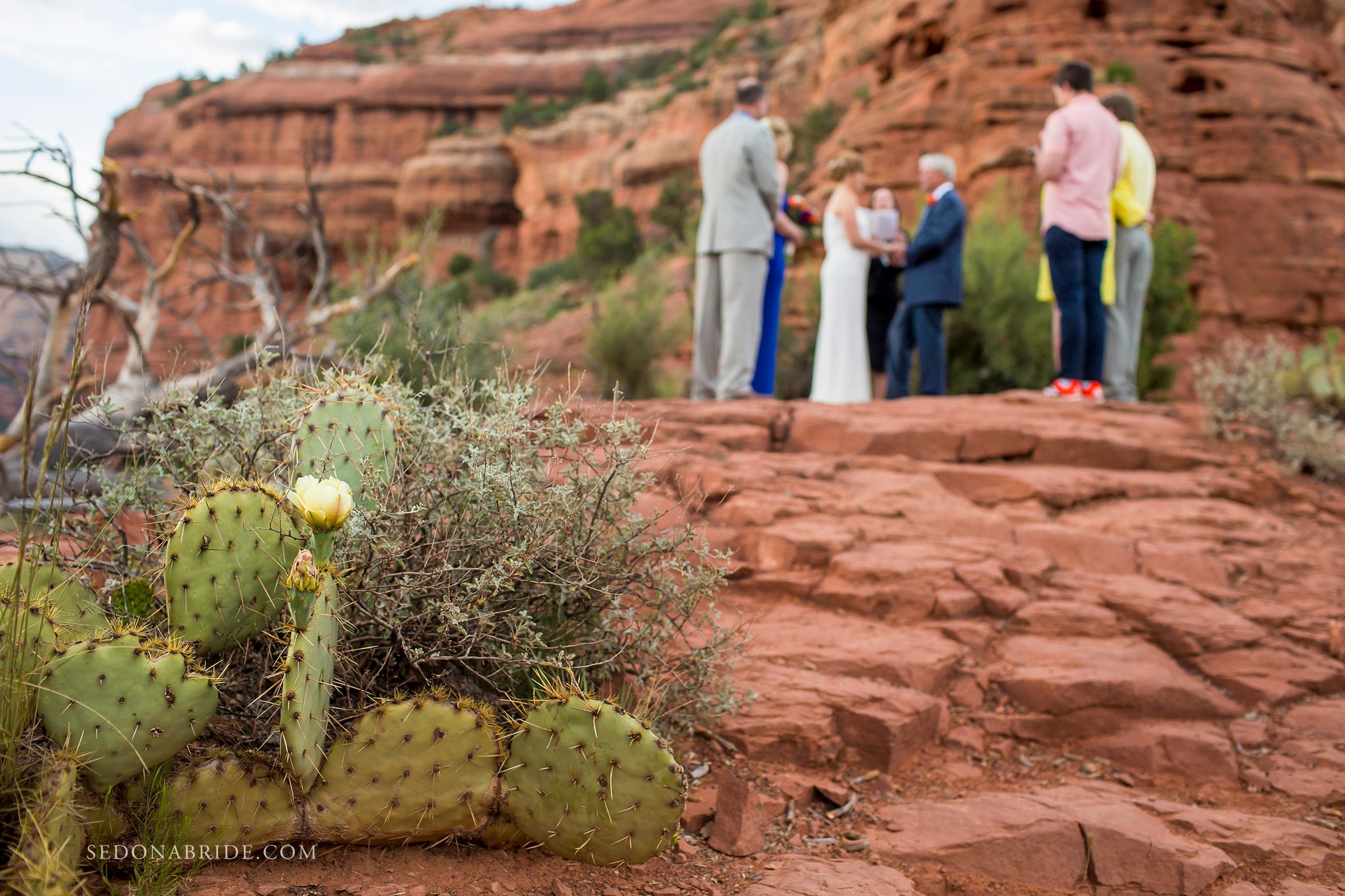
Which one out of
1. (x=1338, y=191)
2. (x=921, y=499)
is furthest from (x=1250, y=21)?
(x=921, y=499)

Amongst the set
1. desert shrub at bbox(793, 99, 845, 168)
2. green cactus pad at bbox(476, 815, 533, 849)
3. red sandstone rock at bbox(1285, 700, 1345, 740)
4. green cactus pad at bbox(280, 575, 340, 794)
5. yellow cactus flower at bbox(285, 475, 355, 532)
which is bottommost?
red sandstone rock at bbox(1285, 700, 1345, 740)

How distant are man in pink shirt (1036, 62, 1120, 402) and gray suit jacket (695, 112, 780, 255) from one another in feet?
6.39

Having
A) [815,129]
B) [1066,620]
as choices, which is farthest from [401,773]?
[815,129]

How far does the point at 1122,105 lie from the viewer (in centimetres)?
718

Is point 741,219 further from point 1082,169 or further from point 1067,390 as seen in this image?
point 1067,390

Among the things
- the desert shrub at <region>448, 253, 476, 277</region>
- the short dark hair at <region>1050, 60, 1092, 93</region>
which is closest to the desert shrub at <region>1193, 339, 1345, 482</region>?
the short dark hair at <region>1050, 60, 1092, 93</region>

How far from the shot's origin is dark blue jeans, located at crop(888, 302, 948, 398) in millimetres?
7500

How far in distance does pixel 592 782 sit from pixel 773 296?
19.1ft

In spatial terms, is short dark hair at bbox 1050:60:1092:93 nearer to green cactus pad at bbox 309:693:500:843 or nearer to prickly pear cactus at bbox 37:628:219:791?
green cactus pad at bbox 309:693:500:843

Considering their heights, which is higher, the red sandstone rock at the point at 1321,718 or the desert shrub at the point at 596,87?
the desert shrub at the point at 596,87

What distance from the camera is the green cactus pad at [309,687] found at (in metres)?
1.77

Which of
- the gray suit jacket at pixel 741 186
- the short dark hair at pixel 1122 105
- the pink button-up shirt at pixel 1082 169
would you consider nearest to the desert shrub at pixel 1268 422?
the pink button-up shirt at pixel 1082 169

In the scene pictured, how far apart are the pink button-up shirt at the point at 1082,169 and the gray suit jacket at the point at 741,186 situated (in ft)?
6.39

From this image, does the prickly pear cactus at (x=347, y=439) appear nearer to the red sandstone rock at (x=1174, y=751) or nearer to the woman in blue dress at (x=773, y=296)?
the red sandstone rock at (x=1174, y=751)
